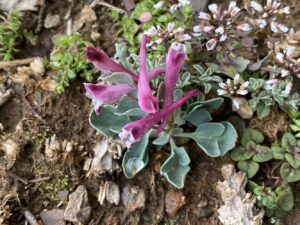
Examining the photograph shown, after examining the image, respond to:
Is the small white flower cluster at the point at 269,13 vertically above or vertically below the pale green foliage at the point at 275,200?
above

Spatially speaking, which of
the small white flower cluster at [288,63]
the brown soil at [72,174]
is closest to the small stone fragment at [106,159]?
the brown soil at [72,174]

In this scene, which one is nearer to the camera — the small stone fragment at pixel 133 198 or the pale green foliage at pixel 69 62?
the small stone fragment at pixel 133 198

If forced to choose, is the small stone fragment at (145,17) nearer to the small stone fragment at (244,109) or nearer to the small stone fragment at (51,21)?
the small stone fragment at (51,21)

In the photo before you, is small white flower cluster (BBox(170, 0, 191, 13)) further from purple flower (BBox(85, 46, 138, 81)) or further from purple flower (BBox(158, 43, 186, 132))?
purple flower (BBox(85, 46, 138, 81))

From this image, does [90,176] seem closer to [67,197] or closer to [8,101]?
[67,197]

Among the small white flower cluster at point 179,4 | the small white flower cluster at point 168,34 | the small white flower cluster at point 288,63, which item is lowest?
the small white flower cluster at point 288,63

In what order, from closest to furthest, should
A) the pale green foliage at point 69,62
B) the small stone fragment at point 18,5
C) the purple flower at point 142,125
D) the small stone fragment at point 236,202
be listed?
the purple flower at point 142,125, the small stone fragment at point 236,202, the pale green foliage at point 69,62, the small stone fragment at point 18,5

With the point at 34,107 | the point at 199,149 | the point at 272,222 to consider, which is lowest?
the point at 272,222

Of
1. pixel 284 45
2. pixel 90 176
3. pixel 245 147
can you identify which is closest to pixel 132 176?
pixel 90 176
